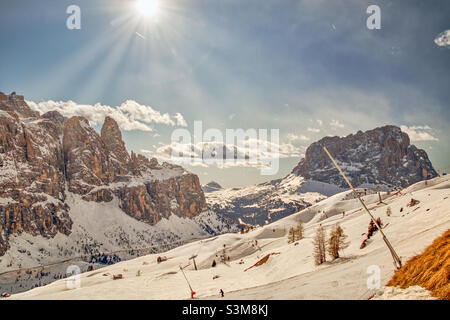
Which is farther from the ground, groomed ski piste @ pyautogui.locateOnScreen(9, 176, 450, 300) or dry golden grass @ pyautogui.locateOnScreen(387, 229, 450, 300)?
dry golden grass @ pyautogui.locateOnScreen(387, 229, 450, 300)

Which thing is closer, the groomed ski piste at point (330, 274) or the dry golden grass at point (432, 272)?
the dry golden grass at point (432, 272)

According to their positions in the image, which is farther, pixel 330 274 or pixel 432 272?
pixel 330 274

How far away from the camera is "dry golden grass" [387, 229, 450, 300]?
27.0 feet

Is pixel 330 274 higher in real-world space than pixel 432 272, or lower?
lower

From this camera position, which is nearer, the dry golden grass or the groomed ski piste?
the dry golden grass

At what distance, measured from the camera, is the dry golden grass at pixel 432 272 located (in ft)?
27.0

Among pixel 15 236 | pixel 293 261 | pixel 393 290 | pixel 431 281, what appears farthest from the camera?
pixel 15 236

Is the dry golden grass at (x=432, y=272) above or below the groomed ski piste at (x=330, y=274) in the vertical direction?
above

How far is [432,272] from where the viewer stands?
912 cm
